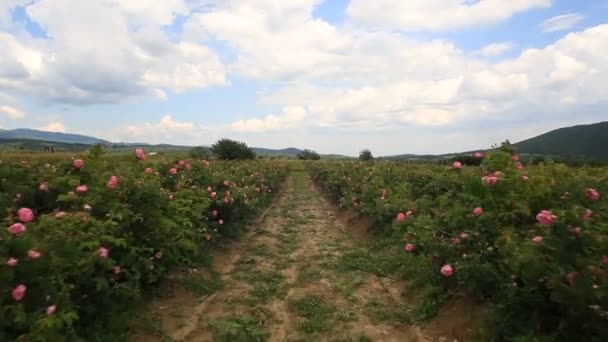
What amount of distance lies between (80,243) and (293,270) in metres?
4.20

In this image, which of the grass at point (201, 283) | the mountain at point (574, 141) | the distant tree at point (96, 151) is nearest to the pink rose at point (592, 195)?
the grass at point (201, 283)

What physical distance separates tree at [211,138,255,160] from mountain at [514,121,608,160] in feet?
192

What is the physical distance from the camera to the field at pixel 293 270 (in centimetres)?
305

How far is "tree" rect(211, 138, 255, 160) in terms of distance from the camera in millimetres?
58719

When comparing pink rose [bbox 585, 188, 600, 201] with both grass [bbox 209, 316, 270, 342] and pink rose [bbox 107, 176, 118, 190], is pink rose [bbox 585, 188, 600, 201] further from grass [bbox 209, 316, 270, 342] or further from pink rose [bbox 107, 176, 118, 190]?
pink rose [bbox 107, 176, 118, 190]

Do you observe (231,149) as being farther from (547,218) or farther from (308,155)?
(547,218)

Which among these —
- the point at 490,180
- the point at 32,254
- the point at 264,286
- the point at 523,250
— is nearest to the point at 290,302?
the point at 264,286

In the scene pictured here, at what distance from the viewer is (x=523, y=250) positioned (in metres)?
3.46

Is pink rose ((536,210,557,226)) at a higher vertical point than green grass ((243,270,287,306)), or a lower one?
higher

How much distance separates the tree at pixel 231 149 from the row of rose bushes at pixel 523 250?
2097 inches

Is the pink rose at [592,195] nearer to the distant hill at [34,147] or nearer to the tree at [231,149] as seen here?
the distant hill at [34,147]

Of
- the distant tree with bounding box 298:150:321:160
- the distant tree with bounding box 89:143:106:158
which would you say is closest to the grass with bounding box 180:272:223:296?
the distant tree with bounding box 89:143:106:158

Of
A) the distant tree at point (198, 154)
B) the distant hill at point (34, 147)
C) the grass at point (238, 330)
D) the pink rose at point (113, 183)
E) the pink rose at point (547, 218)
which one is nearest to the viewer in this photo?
the pink rose at point (547, 218)

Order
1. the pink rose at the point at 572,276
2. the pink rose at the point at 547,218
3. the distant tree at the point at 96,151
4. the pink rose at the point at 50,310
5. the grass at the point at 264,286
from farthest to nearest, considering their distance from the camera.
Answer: the grass at the point at 264,286 < the distant tree at the point at 96,151 < the pink rose at the point at 547,218 < the pink rose at the point at 572,276 < the pink rose at the point at 50,310
